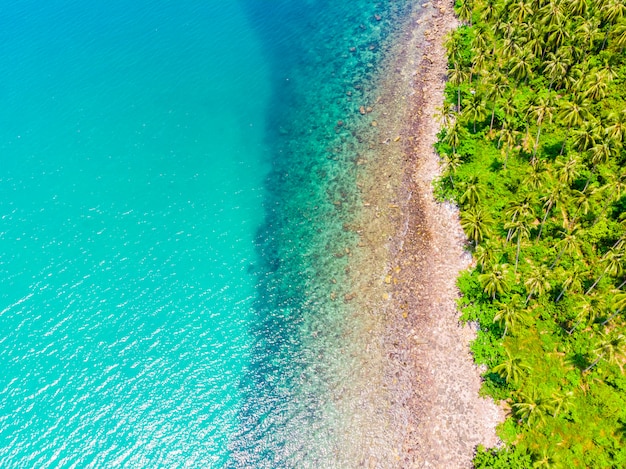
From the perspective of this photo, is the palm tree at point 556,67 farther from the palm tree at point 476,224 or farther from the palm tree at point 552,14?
the palm tree at point 476,224

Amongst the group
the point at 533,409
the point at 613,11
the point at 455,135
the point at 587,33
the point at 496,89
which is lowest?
the point at 533,409

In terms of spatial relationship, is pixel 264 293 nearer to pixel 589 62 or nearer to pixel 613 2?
pixel 589 62

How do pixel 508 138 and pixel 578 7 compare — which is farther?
pixel 578 7

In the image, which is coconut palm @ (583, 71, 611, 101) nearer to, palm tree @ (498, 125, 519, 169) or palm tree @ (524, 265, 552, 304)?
palm tree @ (498, 125, 519, 169)

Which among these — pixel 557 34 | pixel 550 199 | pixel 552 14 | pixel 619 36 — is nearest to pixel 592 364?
pixel 550 199

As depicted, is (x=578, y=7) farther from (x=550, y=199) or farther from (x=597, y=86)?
(x=550, y=199)

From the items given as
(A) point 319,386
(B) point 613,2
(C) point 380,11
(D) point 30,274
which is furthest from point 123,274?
(B) point 613,2
